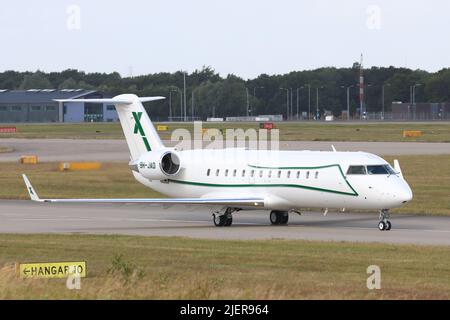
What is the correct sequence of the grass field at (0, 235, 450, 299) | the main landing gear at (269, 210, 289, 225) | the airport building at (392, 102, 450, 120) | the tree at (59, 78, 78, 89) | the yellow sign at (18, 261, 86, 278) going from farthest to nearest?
the tree at (59, 78, 78, 89) → the airport building at (392, 102, 450, 120) → the main landing gear at (269, 210, 289, 225) → the yellow sign at (18, 261, 86, 278) → the grass field at (0, 235, 450, 299)

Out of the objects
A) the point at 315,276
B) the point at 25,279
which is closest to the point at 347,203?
the point at 315,276

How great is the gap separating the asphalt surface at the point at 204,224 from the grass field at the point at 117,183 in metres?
3.48

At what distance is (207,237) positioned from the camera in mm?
31969

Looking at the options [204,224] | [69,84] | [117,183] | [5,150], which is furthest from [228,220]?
[69,84]

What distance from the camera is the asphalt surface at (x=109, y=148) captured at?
7131 centimetres

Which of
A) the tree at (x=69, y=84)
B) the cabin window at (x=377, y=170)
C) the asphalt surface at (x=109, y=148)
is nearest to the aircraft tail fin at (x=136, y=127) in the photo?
the cabin window at (x=377, y=170)

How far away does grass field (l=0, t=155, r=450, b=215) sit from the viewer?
43094 mm

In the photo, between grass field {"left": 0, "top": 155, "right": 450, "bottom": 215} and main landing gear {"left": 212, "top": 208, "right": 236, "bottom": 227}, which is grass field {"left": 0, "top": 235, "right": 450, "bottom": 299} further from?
grass field {"left": 0, "top": 155, "right": 450, "bottom": 215}

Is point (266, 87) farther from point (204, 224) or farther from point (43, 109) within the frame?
point (204, 224)

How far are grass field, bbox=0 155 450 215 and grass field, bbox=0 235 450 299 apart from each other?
13063 millimetres

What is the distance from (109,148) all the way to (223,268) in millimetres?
59385

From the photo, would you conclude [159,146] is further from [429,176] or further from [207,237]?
[429,176]

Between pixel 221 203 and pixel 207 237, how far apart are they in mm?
3264

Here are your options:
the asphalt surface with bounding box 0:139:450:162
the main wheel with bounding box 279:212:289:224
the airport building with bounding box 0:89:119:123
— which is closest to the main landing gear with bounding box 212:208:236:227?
the main wheel with bounding box 279:212:289:224
